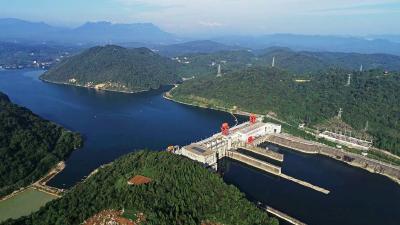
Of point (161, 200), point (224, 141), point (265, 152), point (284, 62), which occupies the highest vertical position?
point (284, 62)

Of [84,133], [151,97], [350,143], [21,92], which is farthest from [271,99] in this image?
[21,92]

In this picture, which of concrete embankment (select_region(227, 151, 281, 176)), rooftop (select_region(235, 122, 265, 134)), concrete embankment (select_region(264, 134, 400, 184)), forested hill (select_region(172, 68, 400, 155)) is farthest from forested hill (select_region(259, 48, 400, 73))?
concrete embankment (select_region(227, 151, 281, 176))

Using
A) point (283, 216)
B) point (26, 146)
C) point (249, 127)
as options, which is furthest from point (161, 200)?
point (249, 127)

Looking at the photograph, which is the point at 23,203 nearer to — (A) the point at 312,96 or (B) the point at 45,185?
(B) the point at 45,185

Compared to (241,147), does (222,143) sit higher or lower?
higher

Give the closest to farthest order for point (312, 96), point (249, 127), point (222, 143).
Answer: point (222, 143) < point (249, 127) < point (312, 96)

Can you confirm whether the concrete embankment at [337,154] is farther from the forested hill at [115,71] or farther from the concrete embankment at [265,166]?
the forested hill at [115,71]
